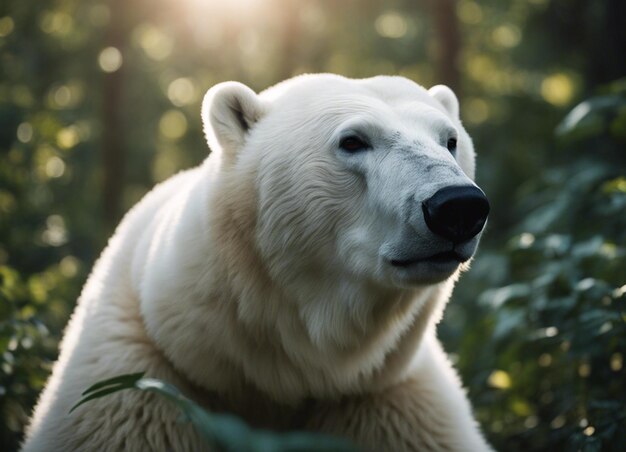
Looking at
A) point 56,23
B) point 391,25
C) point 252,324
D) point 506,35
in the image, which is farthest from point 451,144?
point 391,25

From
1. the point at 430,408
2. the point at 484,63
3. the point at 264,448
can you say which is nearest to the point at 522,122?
the point at 484,63

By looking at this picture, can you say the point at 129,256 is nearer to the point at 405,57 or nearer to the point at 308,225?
the point at 308,225

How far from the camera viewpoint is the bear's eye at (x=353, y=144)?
3223 millimetres

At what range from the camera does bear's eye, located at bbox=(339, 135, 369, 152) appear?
3223 millimetres

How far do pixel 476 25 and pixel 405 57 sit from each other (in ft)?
9.60

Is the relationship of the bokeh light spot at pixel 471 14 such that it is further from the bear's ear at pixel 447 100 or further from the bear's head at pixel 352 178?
the bear's head at pixel 352 178

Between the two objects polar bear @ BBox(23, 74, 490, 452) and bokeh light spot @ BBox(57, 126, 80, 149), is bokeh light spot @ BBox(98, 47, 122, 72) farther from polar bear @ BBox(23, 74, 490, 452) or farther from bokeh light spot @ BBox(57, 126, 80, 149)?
polar bear @ BBox(23, 74, 490, 452)

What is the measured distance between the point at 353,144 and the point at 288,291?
70 centimetres

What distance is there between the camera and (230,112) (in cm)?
342

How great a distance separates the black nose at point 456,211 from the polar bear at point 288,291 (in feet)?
0.51

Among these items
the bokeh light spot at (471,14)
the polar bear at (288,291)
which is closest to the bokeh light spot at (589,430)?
the polar bear at (288,291)

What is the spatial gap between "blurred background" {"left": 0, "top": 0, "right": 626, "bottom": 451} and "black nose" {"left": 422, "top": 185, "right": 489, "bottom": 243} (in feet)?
3.57

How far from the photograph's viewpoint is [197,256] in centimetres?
329

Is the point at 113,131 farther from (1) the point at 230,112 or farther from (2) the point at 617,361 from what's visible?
(2) the point at 617,361
